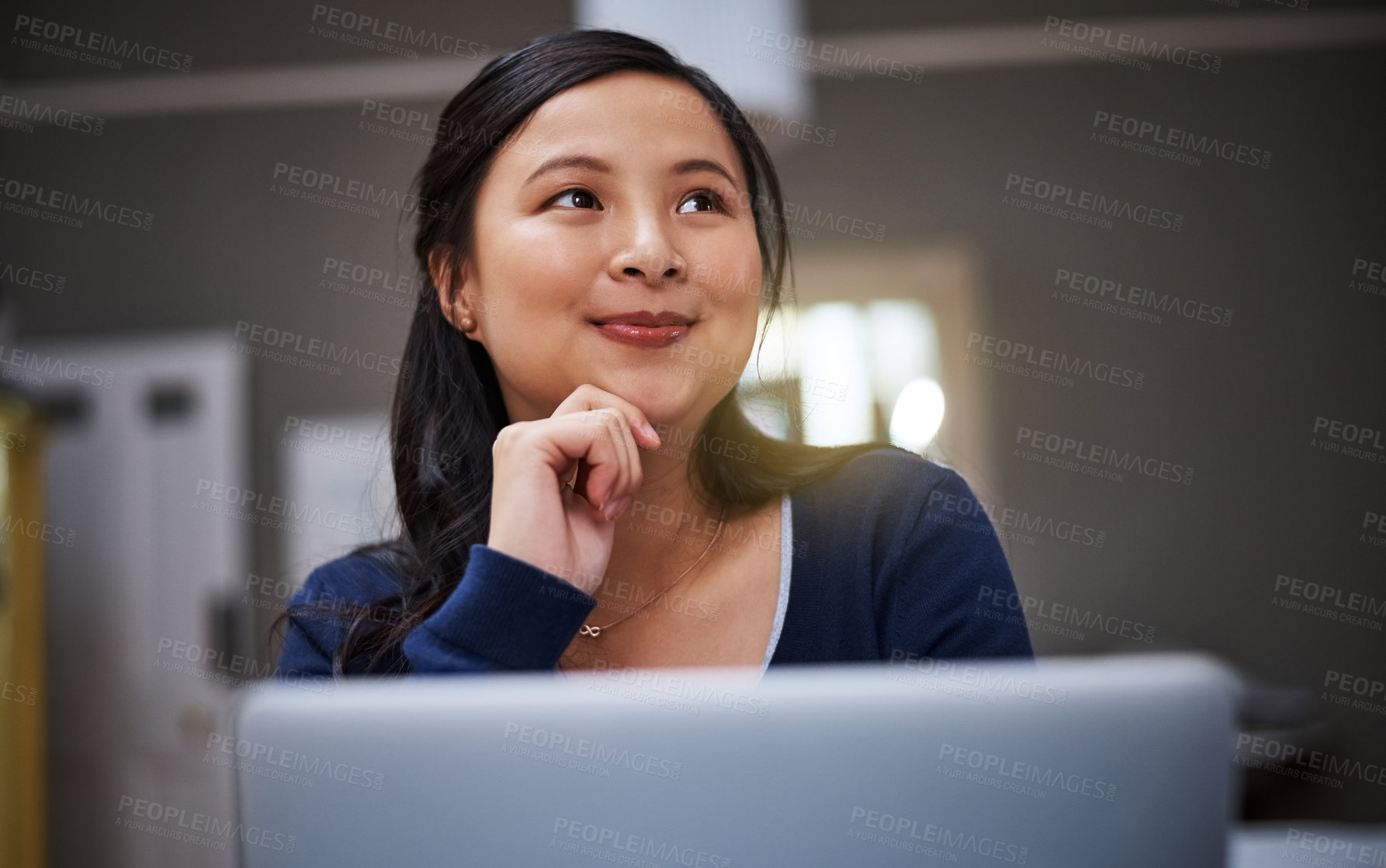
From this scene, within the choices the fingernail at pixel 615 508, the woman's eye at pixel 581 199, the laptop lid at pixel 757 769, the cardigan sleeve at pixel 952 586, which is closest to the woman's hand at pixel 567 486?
the fingernail at pixel 615 508

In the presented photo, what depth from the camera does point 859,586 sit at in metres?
A: 1.06

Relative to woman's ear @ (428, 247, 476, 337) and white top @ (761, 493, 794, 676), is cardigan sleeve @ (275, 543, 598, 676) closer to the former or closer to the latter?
white top @ (761, 493, 794, 676)

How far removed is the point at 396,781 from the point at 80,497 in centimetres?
426

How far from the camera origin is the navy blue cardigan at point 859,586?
0.86m

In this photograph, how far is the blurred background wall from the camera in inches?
169

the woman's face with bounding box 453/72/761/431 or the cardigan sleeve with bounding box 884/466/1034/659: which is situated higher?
the woman's face with bounding box 453/72/761/431

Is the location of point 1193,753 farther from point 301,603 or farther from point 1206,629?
point 1206,629

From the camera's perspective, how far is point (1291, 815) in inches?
134

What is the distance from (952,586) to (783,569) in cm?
18

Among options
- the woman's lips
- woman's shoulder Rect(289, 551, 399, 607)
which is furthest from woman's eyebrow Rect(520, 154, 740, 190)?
woman's shoulder Rect(289, 551, 399, 607)

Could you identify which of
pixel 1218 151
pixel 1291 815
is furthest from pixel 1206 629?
pixel 1218 151

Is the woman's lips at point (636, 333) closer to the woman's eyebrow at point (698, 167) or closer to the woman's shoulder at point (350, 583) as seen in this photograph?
the woman's eyebrow at point (698, 167)

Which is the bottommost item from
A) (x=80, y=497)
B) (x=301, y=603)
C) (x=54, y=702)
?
(x=54, y=702)

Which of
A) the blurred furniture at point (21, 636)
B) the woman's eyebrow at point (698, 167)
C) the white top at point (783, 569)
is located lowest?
the blurred furniture at point (21, 636)
